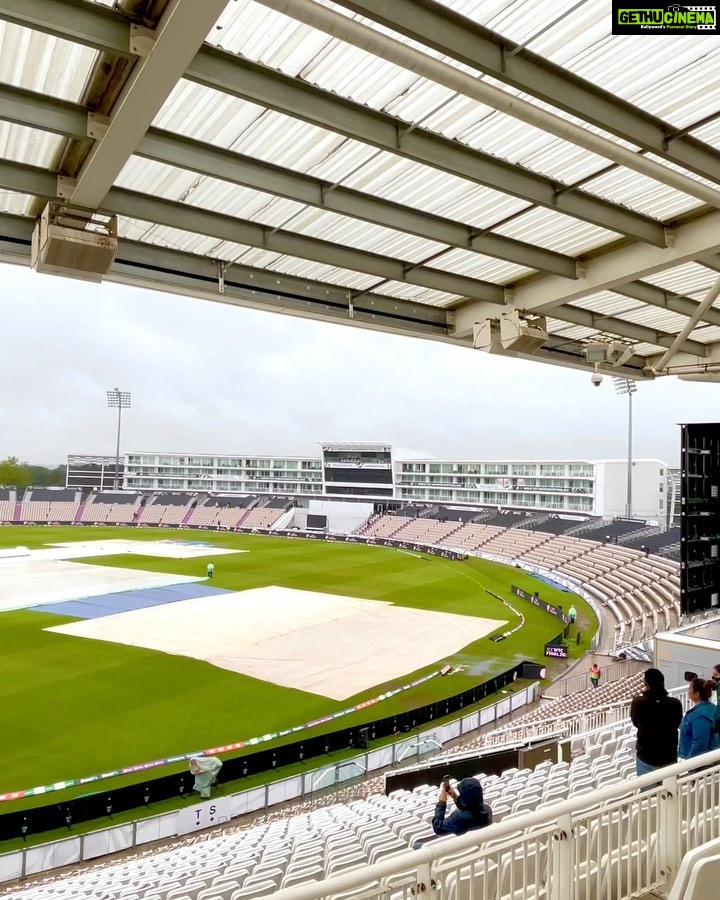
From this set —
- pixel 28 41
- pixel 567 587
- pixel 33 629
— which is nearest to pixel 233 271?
pixel 28 41

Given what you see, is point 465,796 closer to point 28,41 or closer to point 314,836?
point 314,836

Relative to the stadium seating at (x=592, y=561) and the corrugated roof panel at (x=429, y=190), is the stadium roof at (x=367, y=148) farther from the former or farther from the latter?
the stadium seating at (x=592, y=561)

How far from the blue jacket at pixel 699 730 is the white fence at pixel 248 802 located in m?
9.97

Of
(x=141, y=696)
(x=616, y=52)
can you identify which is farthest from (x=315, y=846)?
(x=141, y=696)

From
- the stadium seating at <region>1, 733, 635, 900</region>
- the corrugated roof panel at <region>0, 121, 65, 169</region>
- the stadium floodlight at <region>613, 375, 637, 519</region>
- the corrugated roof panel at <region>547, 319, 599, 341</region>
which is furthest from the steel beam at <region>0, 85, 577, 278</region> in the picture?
the stadium floodlight at <region>613, 375, 637, 519</region>

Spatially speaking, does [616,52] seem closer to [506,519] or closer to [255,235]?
[255,235]

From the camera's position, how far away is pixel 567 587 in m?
42.3

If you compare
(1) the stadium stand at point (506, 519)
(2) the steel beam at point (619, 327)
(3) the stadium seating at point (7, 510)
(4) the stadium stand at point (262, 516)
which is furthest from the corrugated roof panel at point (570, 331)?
(3) the stadium seating at point (7, 510)

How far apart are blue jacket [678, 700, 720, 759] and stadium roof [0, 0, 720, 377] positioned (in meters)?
4.32

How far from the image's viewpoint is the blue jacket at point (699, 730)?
20.1 ft

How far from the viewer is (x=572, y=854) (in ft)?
12.5

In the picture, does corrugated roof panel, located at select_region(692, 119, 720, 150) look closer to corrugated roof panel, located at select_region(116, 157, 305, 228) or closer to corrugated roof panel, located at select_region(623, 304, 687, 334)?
corrugated roof panel, located at select_region(116, 157, 305, 228)

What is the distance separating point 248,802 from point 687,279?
12.6m

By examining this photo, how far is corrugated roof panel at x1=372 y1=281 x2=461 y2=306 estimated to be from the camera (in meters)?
9.09
